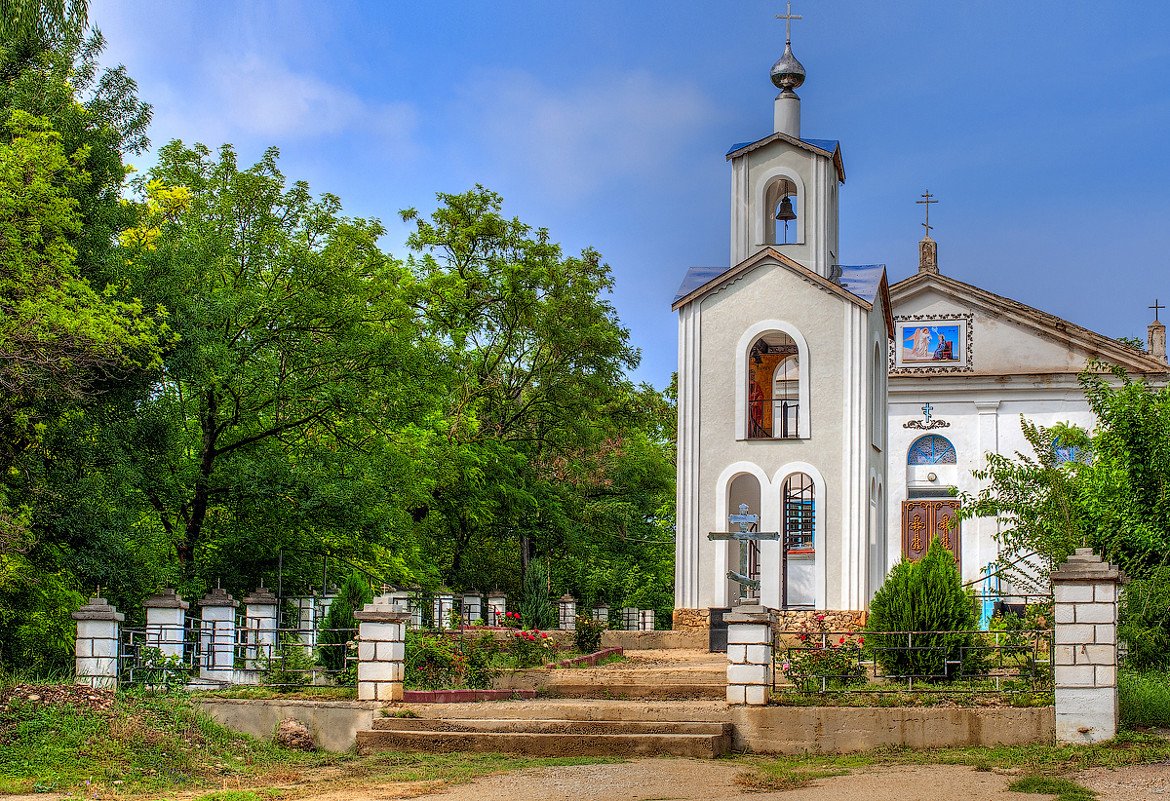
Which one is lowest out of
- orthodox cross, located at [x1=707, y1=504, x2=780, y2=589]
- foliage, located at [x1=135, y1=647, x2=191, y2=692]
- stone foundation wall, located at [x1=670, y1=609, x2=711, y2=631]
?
foliage, located at [x1=135, y1=647, x2=191, y2=692]

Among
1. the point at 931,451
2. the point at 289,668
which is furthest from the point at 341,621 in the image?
the point at 931,451

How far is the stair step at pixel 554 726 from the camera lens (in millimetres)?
13445

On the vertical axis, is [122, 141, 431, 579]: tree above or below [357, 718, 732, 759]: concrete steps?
above

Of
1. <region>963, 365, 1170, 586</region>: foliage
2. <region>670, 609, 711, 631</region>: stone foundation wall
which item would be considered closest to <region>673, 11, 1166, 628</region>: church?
<region>670, 609, 711, 631</region>: stone foundation wall

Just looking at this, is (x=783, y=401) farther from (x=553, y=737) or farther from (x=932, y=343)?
(x=553, y=737)

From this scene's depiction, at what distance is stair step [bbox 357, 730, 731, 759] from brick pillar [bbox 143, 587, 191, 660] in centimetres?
448

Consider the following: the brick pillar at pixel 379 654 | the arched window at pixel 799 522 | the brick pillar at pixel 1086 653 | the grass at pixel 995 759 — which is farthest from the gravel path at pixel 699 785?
the arched window at pixel 799 522

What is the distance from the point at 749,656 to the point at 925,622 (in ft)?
8.00

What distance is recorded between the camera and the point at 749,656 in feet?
45.1

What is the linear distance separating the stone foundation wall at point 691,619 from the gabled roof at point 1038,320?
1287 cm

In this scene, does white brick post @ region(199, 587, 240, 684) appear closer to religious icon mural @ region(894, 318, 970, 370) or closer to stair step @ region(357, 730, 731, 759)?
stair step @ region(357, 730, 731, 759)

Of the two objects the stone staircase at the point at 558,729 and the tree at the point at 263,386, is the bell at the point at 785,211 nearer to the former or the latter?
the tree at the point at 263,386

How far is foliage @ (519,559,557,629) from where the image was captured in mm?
29312

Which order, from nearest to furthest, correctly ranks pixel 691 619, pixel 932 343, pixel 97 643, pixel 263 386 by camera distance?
pixel 97 643, pixel 691 619, pixel 263 386, pixel 932 343
